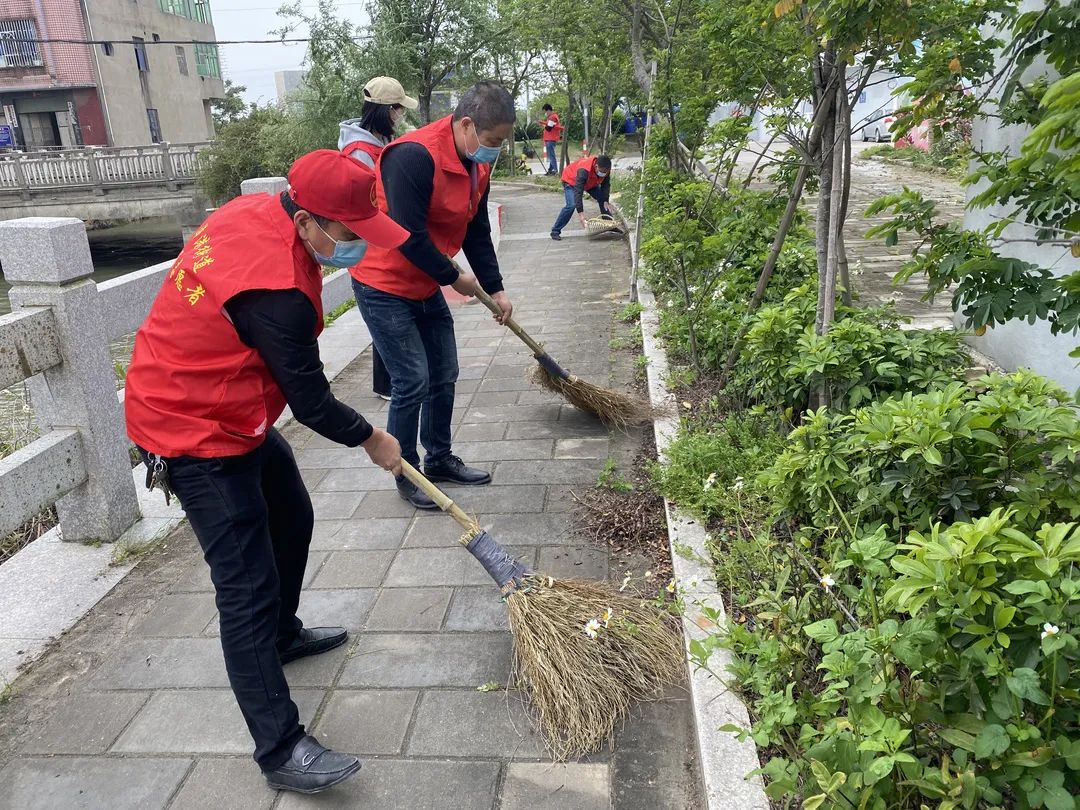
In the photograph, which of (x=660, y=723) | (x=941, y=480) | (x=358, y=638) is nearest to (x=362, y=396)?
(x=358, y=638)

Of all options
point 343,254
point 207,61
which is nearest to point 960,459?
point 343,254

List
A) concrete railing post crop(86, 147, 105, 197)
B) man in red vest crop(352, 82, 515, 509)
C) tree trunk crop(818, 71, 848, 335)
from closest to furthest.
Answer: tree trunk crop(818, 71, 848, 335), man in red vest crop(352, 82, 515, 509), concrete railing post crop(86, 147, 105, 197)

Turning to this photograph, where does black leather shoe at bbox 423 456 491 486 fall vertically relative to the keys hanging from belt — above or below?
below

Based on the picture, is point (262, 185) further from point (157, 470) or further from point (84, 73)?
point (84, 73)

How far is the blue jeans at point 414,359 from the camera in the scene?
13.1 ft

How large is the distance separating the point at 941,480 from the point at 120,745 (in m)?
2.77

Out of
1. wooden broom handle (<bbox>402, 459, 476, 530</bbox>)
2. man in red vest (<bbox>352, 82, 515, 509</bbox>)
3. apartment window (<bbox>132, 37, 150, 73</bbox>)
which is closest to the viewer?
wooden broom handle (<bbox>402, 459, 476, 530</bbox>)

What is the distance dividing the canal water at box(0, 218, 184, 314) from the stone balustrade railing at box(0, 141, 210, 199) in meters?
1.68

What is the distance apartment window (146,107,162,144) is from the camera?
40406mm

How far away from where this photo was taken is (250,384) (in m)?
2.33

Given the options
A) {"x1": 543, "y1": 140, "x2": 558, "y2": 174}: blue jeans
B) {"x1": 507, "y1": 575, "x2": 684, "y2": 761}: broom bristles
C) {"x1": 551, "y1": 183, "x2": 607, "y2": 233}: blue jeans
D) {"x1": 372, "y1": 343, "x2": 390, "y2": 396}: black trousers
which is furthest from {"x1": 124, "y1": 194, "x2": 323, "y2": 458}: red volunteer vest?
{"x1": 543, "y1": 140, "x2": 558, "y2": 174}: blue jeans

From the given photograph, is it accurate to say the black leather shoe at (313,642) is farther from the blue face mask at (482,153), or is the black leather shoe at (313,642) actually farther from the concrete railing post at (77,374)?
the blue face mask at (482,153)

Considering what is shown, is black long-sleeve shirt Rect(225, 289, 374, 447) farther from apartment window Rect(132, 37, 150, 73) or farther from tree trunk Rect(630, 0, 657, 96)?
apartment window Rect(132, 37, 150, 73)

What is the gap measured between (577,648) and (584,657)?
40mm
